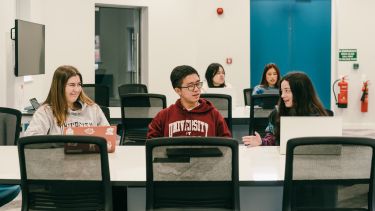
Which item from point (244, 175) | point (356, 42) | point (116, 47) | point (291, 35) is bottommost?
point (244, 175)

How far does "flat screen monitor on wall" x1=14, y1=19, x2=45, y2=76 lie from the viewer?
602 cm

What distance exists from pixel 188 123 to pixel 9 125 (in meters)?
1.29

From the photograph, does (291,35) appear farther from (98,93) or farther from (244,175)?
(244,175)

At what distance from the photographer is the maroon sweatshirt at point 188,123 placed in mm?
3756

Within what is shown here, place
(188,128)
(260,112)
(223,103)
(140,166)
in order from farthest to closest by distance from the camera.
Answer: (260,112) < (223,103) < (188,128) < (140,166)

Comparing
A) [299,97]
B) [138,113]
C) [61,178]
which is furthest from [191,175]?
[138,113]

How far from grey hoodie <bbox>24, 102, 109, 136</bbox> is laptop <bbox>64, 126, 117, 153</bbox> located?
530 millimetres

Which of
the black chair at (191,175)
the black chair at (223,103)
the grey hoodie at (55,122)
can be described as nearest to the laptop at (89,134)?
the black chair at (191,175)

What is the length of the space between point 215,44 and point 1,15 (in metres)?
4.73

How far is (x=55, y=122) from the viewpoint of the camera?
3887 mm

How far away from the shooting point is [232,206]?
261 cm

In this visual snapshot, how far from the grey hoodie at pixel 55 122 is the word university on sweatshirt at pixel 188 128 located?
608 mm

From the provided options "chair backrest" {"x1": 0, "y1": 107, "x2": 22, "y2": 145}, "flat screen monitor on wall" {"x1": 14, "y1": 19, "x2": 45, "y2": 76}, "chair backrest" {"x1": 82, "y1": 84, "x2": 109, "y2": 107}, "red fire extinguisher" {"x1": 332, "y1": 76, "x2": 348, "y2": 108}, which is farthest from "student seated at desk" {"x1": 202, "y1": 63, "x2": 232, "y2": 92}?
"red fire extinguisher" {"x1": 332, "y1": 76, "x2": 348, "y2": 108}

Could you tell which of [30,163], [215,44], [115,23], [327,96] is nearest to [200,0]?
[215,44]
